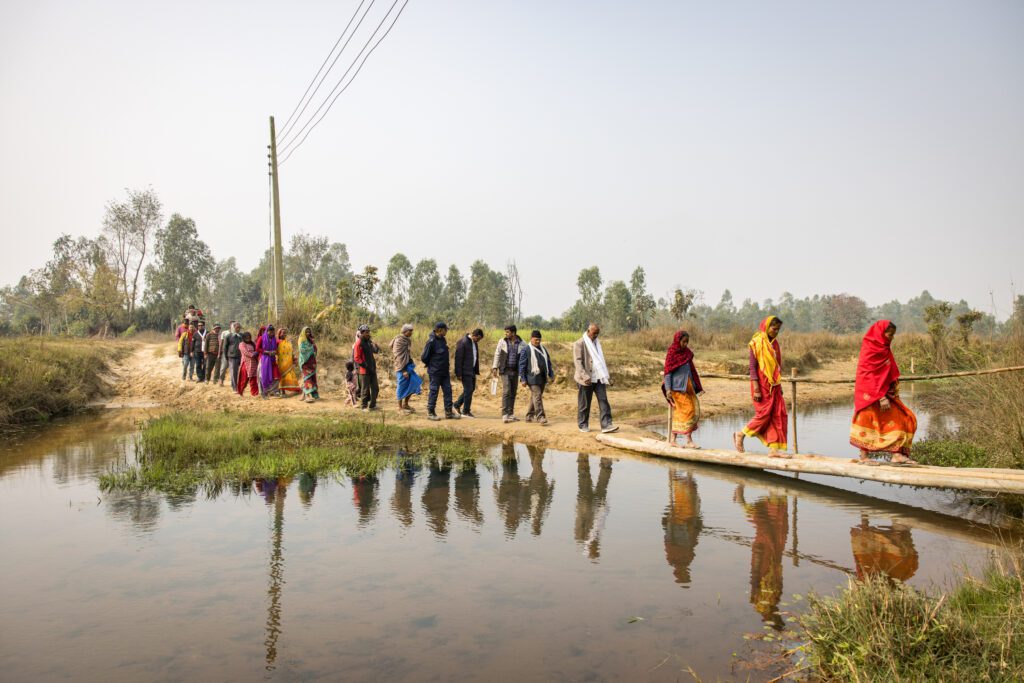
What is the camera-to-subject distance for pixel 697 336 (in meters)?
28.2

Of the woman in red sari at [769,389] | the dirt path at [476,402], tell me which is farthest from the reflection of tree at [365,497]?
Result: the woman in red sari at [769,389]

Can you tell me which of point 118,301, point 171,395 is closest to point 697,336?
point 171,395

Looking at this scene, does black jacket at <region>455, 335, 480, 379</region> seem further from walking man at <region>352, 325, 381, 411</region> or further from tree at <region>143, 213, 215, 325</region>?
tree at <region>143, 213, 215, 325</region>

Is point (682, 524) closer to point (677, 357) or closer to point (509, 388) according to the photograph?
point (677, 357)

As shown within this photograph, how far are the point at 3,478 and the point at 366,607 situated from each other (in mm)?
7077

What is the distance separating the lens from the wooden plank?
20.0 feet

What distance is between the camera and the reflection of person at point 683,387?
30.8 ft

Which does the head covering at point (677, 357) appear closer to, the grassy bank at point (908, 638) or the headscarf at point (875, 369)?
the headscarf at point (875, 369)

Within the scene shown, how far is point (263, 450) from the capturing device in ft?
32.3

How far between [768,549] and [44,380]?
1513cm

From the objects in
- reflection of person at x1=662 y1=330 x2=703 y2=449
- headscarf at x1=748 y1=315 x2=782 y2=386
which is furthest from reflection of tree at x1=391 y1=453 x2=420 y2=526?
headscarf at x1=748 y1=315 x2=782 y2=386

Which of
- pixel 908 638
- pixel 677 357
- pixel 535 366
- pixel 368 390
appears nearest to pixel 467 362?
pixel 535 366

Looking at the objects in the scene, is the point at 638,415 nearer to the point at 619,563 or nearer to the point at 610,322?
the point at 619,563

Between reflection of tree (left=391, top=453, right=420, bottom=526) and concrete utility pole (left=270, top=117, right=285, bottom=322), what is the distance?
430 inches
